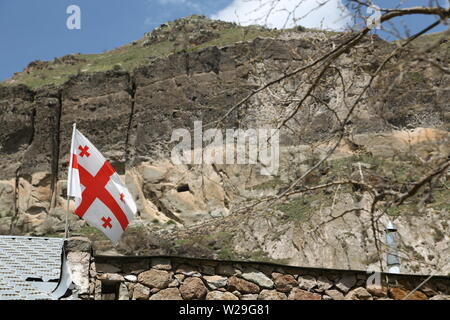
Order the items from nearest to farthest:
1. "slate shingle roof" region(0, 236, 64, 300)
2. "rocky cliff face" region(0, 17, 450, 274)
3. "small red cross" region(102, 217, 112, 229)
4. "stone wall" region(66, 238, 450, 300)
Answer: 1. "slate shingle roof" region(0, 236, 64, 300)
2. "stone wall" region(66, 238, 450, 300)
3. "small red cross" region(102, 217, 112, 229)
4. "rocky cliff face" region(0, 17, 450, 274)

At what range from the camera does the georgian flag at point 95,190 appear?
9.23 m

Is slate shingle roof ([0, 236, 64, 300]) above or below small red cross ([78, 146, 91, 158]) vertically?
below

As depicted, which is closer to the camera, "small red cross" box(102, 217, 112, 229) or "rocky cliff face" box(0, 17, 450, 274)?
"small red cross" box(102, 217, 112, 229)

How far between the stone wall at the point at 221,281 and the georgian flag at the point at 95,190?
1.34 meters

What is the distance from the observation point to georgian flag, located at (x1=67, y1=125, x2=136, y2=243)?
9.23 metres

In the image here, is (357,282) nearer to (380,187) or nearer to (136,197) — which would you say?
(380,187)

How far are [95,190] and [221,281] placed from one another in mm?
2409

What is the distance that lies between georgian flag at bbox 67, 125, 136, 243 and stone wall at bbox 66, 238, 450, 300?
1.34 m

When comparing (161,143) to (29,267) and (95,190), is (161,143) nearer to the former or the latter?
(95,190)

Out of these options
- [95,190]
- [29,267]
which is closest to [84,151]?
[95,190]

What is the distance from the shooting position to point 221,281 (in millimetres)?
7898

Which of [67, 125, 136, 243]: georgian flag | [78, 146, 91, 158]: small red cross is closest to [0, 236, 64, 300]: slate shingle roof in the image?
[67, 125, 136, 243]: georgian flag

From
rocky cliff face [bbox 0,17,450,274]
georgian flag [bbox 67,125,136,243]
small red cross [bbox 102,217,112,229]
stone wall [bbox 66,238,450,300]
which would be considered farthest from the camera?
rocky cliff face [bbox 0,17,450,274]

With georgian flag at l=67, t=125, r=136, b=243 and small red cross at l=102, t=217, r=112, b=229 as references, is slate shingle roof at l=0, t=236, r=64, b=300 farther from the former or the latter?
small red cross at l=102, t=217, r=112, b=229
